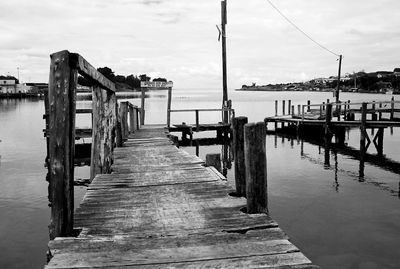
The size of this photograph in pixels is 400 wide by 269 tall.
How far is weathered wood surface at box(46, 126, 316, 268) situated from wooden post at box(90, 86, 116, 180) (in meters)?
0.33

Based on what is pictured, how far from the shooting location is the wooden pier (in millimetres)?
3062

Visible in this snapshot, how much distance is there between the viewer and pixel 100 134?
6676 mm

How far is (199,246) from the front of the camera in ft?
11.0

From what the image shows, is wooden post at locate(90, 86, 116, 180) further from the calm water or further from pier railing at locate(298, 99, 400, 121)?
pier railing at locate(298, 99, 400, 121)

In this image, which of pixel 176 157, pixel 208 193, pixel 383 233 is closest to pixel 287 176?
pixel 383 233

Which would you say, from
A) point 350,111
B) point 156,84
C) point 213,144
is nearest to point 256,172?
point 156,84

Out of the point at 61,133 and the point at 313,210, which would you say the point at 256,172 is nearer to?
the point at 61,133

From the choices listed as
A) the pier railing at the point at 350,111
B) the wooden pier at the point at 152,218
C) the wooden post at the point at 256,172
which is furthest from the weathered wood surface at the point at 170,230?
the pier railing at the point at 350,111

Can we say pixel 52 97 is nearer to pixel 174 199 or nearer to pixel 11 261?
pixel 174 199

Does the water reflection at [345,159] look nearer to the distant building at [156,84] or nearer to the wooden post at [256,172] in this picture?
the distant building at [156,84]

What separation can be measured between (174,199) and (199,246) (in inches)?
75.5

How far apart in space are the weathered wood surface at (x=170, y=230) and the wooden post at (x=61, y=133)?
299mm

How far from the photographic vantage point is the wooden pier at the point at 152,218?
121 inches

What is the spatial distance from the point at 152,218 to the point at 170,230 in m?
0.52
